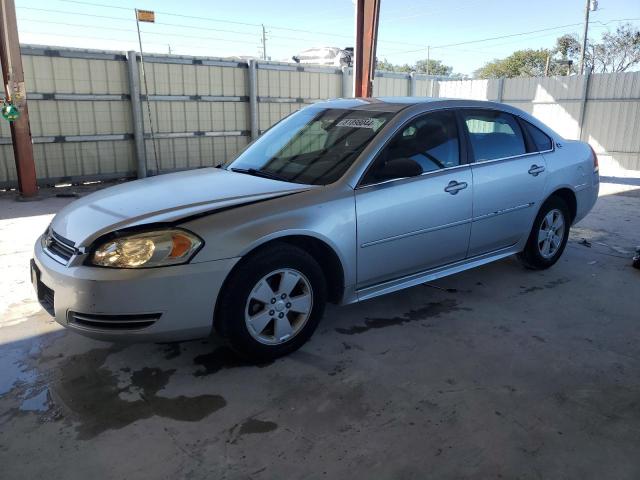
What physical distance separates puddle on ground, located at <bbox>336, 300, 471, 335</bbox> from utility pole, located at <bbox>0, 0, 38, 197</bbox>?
705cm

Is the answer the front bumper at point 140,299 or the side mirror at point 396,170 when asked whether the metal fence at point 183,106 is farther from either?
the side mirror at point 396,170

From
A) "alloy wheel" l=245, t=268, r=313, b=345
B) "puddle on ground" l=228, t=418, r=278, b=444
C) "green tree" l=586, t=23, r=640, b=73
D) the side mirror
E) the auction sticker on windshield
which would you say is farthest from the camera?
"green tree" l=586, t=23, r=640, b=73

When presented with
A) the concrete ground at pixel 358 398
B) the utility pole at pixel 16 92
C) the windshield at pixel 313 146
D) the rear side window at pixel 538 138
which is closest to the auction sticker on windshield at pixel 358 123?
the windshield at pixel 313 146

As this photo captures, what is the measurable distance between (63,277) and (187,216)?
709 millimetres

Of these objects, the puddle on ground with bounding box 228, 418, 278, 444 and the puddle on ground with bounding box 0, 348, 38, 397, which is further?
the puddle on ground with bounding box 0, 348, 38, 397

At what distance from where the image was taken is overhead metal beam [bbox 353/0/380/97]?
9797 millimetres

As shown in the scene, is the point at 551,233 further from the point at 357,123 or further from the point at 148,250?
the point at 148,250

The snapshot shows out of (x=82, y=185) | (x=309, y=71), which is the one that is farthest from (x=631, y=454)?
(x=309, y=71)

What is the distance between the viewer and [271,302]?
3033 mm

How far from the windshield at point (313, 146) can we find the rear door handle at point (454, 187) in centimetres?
64

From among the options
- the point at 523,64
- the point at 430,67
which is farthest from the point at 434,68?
the point at 523,64

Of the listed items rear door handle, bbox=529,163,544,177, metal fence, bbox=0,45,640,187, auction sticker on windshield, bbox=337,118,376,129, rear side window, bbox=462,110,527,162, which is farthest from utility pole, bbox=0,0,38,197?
rear door handle, bbox=529,163,544,177

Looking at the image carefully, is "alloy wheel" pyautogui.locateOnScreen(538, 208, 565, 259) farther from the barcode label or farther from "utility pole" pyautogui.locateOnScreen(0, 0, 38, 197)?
"utility pole" pyautogui.locateOnScreen(0, 0, 38, 197)

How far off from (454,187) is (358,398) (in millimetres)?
1733
